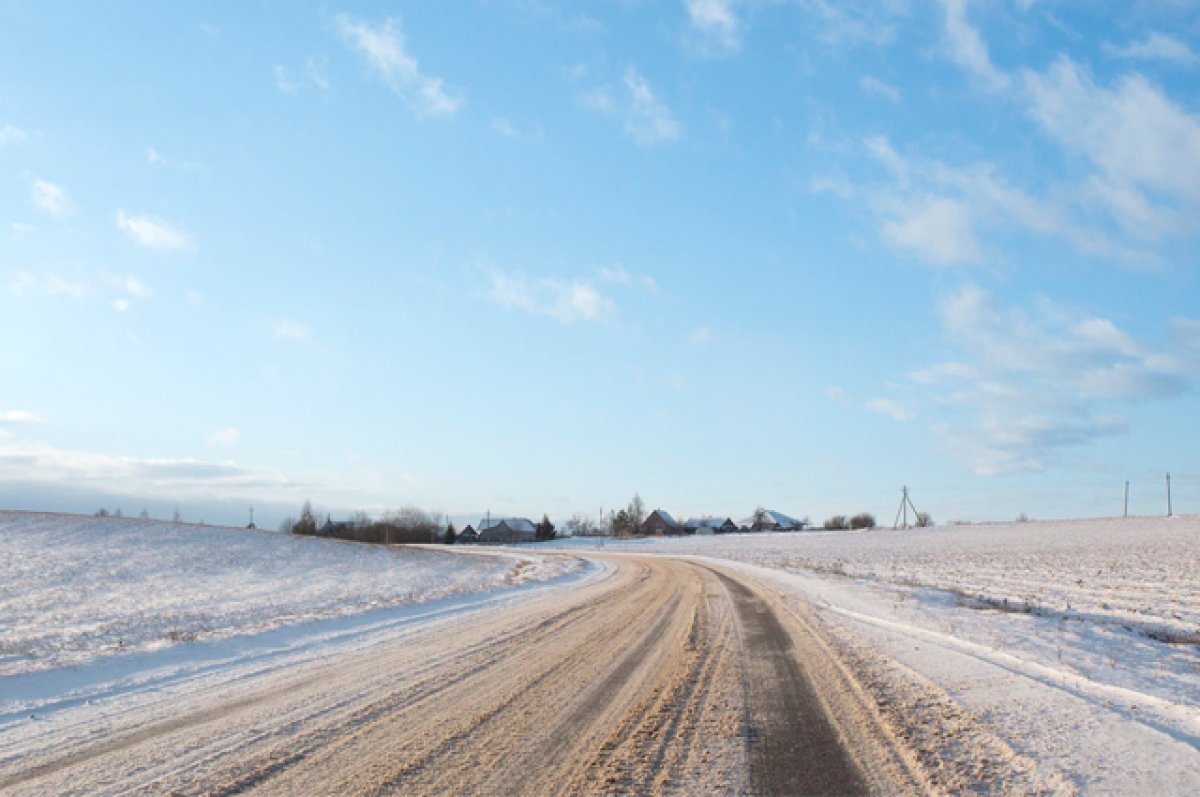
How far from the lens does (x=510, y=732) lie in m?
6.68

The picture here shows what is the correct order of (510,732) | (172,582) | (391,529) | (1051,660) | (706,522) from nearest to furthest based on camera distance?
(510,732) → (1051,660) → (172,582) → (391,529) → (706,522)

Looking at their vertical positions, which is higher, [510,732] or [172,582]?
[510,732]

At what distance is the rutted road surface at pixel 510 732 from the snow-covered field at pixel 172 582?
188 inches

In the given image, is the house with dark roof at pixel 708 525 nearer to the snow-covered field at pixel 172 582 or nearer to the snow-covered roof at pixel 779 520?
the snow-covered roof at pixel 779 520

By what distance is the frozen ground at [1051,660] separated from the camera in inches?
235

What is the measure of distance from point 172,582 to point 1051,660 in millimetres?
32082

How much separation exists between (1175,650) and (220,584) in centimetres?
3100

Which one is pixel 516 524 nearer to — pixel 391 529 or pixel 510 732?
pixel 391 529

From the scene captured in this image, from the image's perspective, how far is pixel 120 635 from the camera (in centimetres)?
1445

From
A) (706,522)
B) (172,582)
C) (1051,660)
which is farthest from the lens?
(706,522)

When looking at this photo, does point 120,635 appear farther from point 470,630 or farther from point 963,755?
point 963,755

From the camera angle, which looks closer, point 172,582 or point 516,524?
point 172,582

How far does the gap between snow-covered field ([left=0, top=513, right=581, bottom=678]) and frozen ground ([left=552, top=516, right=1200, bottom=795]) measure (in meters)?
11.2

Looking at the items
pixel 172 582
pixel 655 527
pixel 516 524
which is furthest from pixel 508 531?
pixel 172 582
